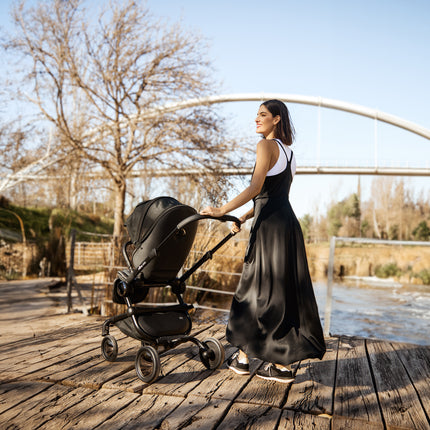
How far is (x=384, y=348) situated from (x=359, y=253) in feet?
66.1

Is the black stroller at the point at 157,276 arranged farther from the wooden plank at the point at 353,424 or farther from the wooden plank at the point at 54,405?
the wooden plank at the point at 353,424

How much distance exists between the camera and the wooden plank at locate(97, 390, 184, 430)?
1821mm

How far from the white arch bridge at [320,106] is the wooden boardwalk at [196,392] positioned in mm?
5082

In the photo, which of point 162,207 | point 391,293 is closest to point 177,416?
point 162,207

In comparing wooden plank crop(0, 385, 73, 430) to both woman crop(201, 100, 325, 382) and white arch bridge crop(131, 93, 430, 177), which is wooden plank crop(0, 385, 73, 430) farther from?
white arch bridge crop(131, 93, 430, 177)

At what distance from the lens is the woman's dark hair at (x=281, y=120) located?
2547 mm

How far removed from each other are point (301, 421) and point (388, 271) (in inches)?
755

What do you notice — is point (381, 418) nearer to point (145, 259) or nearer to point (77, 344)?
point (145, 259)

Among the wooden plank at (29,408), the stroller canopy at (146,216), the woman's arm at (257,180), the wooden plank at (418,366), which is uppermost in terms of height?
the woman's arm at (257,180)

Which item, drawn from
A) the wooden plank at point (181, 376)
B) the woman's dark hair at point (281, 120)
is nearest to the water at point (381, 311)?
the wooden plank at point (181, 376)

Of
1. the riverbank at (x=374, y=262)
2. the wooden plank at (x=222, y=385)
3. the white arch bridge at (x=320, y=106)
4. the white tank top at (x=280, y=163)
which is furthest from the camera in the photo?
the riverbank at (x=374, y=262)

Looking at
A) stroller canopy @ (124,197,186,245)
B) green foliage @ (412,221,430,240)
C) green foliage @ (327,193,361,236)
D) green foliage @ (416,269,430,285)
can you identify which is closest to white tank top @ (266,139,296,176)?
stroller canopy @ (124,197,186,245)

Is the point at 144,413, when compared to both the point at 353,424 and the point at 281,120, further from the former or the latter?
the point at 281,120

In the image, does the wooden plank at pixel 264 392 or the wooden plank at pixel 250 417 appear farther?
the wooden plank at pixel 264 392
